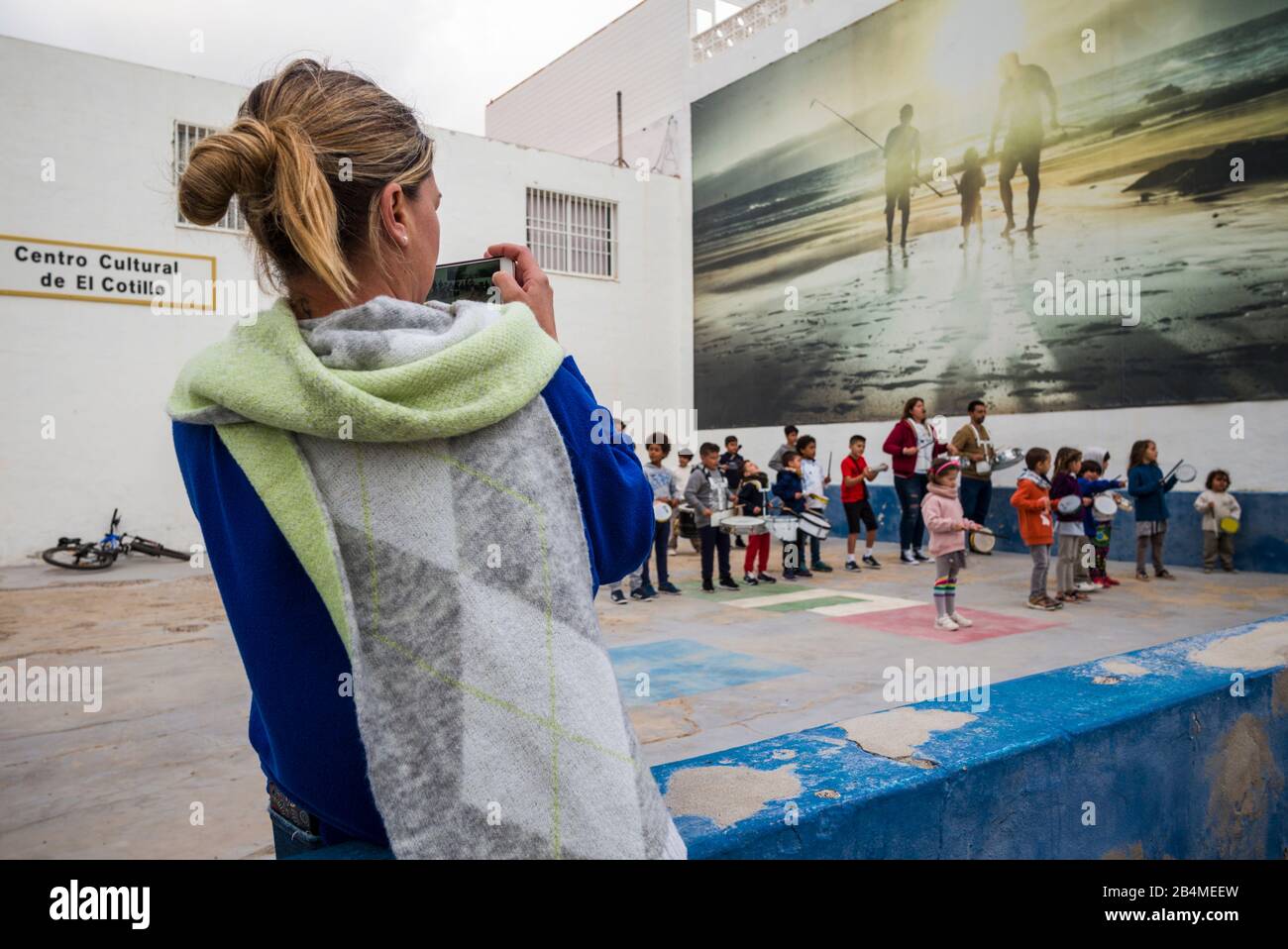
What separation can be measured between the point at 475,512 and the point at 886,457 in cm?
1247

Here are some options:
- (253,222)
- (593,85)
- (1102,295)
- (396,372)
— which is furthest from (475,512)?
(593,85)

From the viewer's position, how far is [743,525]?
29.2ft

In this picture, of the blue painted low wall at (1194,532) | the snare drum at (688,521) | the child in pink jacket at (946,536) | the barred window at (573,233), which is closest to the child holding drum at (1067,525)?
the child in pink jacket at (946,536)

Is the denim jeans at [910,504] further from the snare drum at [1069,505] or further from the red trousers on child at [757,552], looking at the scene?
the snare drum at [1069,505]

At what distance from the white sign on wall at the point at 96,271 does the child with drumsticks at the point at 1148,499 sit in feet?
38.3

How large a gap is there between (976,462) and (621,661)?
20.7 ft

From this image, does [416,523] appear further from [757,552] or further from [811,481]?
[811,481]

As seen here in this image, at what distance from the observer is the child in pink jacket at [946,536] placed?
22.0ft

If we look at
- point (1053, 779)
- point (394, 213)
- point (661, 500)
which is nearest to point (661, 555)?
point (661, 500)

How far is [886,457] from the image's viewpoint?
1280 cm

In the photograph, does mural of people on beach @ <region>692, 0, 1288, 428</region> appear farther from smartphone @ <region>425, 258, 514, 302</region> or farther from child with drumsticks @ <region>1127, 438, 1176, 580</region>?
smartphone @ <region>425, 258, 514, 302</region>
